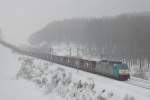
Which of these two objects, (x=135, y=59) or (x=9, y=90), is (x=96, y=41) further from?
(x=9, y=90)

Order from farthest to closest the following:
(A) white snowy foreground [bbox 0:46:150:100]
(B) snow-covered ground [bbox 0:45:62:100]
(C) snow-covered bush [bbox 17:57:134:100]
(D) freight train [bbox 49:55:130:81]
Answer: (B) snow-covered ground [bbox 0:45:62:100]
(D) freight train [bbox 49:55:130:81]
(C) snow-covered bush [bbox 17:57:134:100]
(A) white snowy foreground [bbox 0:46:150:100]

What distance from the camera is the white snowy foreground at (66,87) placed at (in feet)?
74.0

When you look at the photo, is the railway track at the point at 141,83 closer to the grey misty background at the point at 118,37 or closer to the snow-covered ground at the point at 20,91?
the snow-covered ground at the point at 20,91

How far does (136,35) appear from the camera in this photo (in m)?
95.1

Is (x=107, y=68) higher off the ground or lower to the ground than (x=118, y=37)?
lower

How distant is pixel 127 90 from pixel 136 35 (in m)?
76.6

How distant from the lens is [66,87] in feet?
106

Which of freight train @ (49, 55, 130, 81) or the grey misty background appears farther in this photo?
the grey misty background

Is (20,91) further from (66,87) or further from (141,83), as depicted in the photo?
(141,83)

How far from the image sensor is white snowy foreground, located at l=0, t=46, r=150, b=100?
22.6 m

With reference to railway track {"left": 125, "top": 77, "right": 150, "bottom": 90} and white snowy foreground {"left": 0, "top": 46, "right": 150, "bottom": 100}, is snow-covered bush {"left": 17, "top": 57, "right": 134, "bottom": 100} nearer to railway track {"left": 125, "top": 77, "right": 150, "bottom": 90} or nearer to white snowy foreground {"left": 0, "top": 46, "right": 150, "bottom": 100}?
white snowy foreground {"left": 0, "top": 46, "right": 150, "bottom": 100}

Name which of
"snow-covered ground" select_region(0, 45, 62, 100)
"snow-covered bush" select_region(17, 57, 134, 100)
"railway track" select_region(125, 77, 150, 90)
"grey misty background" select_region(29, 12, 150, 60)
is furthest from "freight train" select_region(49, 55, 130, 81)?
"grey misty background" select_region(29, 12, 150, 60)

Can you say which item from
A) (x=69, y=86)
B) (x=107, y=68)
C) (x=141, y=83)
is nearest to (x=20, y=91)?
(x=69, y=86)

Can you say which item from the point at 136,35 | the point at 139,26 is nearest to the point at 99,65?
the point at 136,35
